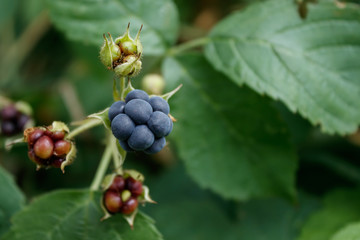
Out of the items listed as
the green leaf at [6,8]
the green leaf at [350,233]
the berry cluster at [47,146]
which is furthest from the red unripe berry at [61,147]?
the green leaf at [6,8]

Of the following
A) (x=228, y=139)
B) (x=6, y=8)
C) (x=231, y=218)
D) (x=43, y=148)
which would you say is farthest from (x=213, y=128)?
(x=6, y=8)

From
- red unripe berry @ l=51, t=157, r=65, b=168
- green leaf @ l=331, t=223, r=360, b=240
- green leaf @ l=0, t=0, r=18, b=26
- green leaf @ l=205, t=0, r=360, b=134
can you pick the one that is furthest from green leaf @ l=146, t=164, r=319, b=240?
green leaf @ l=0, t=0, r=18, b=26

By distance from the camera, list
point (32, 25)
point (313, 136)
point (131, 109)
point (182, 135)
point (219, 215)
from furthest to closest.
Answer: point (32, 25), point (313, 136), point (219, 215), point (182, 135), point (131, 109)

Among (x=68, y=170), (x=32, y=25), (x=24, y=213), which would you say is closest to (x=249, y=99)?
(x=24, y=213)

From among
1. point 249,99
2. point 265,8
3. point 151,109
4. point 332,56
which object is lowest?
point 249,99

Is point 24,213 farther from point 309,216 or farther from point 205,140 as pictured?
point 309,216

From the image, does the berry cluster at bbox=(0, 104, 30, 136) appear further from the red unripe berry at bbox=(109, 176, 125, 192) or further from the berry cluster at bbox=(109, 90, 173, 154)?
the berry cluster at bbox=(109, 90, 173, 154)

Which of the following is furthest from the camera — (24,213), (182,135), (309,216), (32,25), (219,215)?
(32,25)

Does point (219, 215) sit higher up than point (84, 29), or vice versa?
point (84, 29)
